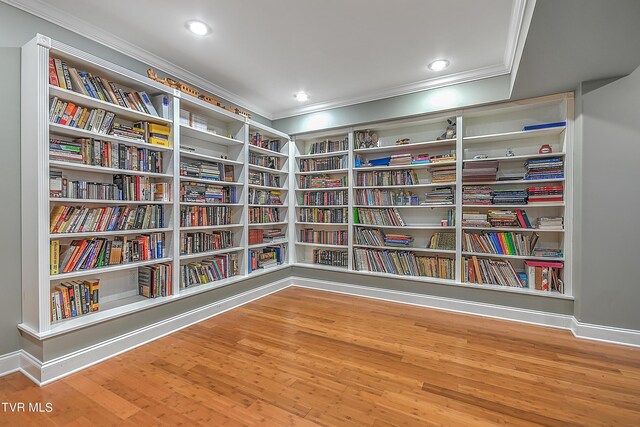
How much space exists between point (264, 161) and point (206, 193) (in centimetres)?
115

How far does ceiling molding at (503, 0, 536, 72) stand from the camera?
6.57 ft

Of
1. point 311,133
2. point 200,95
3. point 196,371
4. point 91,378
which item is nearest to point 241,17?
point 200,95

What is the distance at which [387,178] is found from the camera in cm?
388

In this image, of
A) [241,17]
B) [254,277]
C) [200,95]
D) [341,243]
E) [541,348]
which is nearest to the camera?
[241,17]

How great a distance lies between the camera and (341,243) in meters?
4.25

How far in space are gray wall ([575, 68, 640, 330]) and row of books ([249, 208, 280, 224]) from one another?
11.8 feet

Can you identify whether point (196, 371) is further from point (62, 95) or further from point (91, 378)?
point (62, 95)

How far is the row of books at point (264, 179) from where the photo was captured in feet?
12.9

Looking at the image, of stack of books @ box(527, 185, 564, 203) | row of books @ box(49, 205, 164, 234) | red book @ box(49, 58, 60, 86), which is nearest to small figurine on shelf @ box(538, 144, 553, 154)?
stack of books @ box(527, 185, 564, 203)

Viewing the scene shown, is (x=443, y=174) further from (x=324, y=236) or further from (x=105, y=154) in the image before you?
(x=105, y=154)

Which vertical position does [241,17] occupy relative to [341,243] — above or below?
above

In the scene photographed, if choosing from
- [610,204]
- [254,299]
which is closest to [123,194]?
[254,299]

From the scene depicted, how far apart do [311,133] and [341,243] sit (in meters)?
1.77

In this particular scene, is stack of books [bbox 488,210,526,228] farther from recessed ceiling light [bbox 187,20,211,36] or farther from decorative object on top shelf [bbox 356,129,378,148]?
recessed ceiling light [bbox 187,20,211,36]
